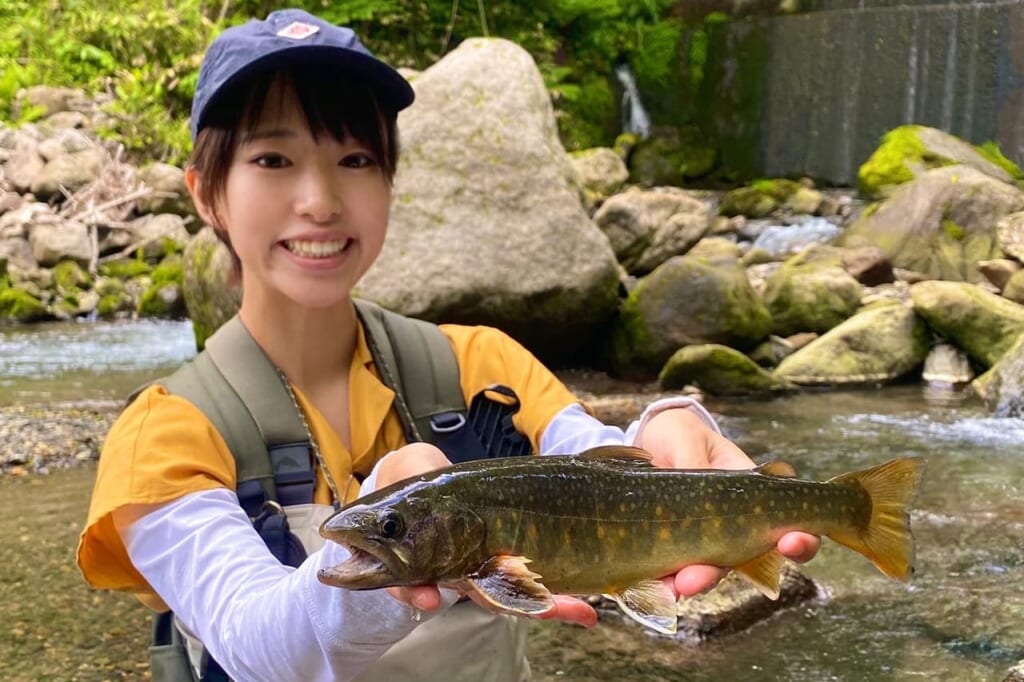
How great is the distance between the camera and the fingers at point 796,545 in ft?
6.56

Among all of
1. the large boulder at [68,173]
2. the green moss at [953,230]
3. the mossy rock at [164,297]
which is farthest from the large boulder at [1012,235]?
the large boulder at [68,173]

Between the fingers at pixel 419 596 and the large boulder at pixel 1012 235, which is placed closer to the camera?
the fingers at pixel 419 596

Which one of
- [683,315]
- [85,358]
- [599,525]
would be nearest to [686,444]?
[599,525]

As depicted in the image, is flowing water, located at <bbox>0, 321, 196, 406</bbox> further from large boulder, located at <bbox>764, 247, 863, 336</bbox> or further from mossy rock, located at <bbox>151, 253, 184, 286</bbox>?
large boulder, located at <bbox>764, 247, 863, 336</bbox>

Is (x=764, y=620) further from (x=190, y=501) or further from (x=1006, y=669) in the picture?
(x=190, y=501)

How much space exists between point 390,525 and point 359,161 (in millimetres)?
1009

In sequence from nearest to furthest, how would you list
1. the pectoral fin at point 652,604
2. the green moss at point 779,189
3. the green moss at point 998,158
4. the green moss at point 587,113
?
the pectoral fin at point 652,604 < the green moss at point 998,158 < the green moss at point 779,189 < the green moss at point 587,113

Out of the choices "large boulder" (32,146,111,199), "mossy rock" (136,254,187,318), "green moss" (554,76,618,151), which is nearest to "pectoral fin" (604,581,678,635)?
"mossy rock" (136,254,187,318)

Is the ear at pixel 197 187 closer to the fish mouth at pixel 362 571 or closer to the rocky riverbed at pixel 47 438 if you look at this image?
the fish mouth at pixel 362 571

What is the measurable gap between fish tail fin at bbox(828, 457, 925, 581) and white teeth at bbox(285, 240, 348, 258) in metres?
1.14

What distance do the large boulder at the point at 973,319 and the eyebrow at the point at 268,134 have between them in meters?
8.61

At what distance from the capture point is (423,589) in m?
1.59

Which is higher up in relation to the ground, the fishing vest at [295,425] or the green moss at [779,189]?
the fishing vest at [295,425]

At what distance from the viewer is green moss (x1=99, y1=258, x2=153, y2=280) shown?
50.6 ft
